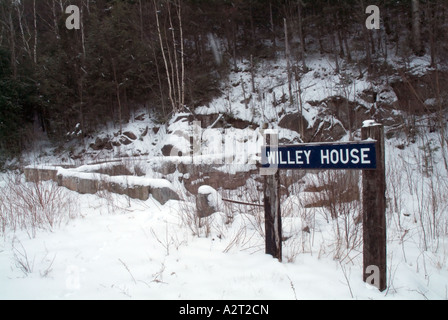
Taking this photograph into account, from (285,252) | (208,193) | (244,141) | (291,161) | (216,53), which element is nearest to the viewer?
(291,161)

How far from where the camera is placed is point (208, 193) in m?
3.82

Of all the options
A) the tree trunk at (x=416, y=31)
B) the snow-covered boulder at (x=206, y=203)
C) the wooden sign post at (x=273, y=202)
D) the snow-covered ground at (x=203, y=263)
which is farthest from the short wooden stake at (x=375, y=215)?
the tree trunk at (x=416, y=31)

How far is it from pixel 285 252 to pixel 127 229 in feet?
7.08

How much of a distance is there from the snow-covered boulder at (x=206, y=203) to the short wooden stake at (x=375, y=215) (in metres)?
2.15

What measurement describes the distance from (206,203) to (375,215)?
2.31 m

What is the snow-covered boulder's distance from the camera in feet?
12.0

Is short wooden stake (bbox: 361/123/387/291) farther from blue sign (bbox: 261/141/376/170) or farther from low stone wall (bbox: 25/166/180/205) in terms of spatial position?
low stone wall (bbox: 25/166/180/205)

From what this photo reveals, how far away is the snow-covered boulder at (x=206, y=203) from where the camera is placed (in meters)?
3.66

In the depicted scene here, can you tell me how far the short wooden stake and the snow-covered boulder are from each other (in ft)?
7.04

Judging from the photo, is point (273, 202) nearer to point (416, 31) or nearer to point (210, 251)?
point (210, 251)

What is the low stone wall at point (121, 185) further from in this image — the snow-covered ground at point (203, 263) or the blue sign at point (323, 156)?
the blue sign at point (323, 156)

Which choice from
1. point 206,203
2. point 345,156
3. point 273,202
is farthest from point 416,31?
point 273,202
